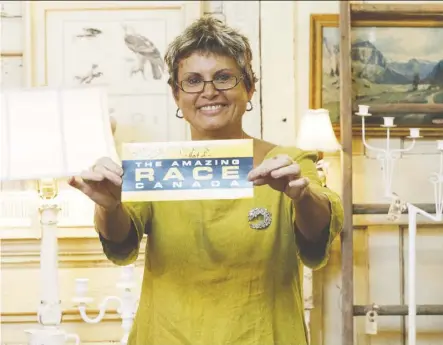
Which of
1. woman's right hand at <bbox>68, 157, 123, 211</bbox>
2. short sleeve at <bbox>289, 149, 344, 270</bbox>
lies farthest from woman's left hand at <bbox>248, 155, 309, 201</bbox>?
woman's right hand at <bbox>68, 157, 123, 211</bbox>

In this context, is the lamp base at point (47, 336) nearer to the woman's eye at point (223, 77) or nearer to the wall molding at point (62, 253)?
the wall molding at point (62, 253)

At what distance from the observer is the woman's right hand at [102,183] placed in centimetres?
101

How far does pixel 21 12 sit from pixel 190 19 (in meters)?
0.48

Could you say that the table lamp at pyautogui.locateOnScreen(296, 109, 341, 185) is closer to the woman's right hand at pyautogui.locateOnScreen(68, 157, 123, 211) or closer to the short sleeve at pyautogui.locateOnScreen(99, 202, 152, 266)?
the short sleeve at pyautogui.locateOnScreen(99, 202, 152, 266)

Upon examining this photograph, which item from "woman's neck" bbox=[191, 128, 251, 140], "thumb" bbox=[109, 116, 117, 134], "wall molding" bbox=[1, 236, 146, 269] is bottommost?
"wall molding" bbox=[1, 236, 146, 269]

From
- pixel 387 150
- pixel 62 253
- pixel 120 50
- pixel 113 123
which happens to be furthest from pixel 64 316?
pixel 387 150

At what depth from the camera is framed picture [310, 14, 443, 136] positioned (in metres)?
2.12

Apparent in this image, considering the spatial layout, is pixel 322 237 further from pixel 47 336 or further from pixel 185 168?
pixel 47 336

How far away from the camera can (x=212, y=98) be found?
1.13m

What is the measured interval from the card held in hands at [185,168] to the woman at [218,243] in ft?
0.16

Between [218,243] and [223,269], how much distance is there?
0.13 ft

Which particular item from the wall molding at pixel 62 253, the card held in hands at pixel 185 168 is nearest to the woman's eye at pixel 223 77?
the card held in hands at pixel 185 168

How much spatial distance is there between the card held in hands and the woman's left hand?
9 centimetres

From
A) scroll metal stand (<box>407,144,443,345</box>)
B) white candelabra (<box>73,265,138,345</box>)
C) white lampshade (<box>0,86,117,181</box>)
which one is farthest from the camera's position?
white candelabra (<box>73,265,138,345</box>)
